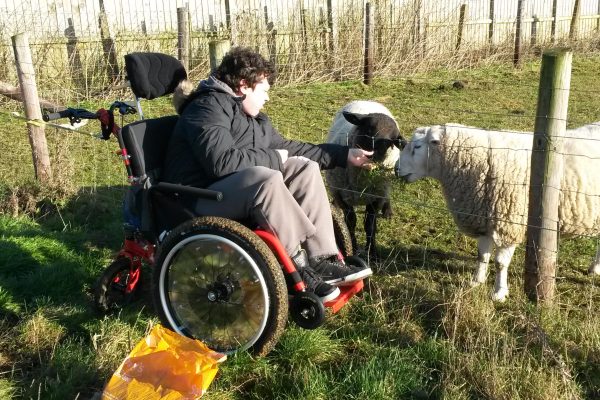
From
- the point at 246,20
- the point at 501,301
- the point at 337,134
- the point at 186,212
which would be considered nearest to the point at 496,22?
the point at 246,20

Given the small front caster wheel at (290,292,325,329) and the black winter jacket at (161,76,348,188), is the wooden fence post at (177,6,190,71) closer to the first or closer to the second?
the black winter jacket at (161,76,348,188)

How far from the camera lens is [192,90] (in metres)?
3.31

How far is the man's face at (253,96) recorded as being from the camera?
3221 mm

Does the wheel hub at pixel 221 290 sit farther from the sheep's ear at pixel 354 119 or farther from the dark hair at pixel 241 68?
the sheep's ear at pixel 354 119

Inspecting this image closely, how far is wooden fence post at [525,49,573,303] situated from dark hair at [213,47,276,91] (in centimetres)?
146

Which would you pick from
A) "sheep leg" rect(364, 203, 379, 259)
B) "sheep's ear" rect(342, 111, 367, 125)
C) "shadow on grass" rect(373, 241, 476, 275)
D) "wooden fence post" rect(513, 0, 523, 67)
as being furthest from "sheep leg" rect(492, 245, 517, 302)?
"wooden fence post" rect(513, 0, 523, 67)

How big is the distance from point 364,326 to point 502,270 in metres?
1.09

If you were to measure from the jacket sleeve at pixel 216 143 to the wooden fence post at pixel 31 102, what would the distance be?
271 cm

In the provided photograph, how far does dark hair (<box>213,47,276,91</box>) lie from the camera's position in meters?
3.15

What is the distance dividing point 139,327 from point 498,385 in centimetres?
181

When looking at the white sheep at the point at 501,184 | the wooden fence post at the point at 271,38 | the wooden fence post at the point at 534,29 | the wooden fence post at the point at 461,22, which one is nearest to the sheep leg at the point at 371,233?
the white sheep at the point at 501,184

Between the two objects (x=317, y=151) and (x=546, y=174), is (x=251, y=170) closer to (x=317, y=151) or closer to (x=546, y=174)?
(x=317, y=151)

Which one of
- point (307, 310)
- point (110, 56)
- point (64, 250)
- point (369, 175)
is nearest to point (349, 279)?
point (307, 310)

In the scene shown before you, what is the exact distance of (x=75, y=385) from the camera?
2.63 metres
